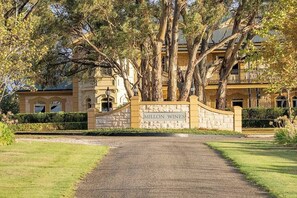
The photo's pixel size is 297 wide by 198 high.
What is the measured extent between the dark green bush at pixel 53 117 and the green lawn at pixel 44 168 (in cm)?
2449

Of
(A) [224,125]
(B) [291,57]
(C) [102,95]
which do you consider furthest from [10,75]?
(C) [102,95]

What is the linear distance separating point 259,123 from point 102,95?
15509 mm

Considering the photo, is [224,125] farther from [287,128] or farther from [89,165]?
[89,165]

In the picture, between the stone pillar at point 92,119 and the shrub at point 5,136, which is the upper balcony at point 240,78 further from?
the shrub at point 5,136

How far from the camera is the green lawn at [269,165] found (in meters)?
11.7

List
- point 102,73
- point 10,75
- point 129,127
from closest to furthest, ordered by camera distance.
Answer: point 10,75 → point 129,127 → point 102,73

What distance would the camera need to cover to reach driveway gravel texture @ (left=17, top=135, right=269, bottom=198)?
11258mm

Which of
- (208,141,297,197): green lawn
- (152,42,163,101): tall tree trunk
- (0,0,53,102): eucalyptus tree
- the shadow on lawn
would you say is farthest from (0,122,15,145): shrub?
(152,42,163,101): tall tree trunk

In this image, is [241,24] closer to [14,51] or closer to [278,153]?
[14,51]

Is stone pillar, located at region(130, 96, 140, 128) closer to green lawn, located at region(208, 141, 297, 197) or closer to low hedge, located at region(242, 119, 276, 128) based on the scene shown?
low hedge, located at region(242, 119, 276, 128)

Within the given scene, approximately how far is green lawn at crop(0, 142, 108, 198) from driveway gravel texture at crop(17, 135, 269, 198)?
339 millimetres

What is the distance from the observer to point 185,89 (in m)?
35.6

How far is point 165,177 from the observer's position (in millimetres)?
13000

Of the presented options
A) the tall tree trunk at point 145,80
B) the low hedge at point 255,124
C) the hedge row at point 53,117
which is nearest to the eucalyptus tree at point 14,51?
the tall tree trunk at point 145,80
